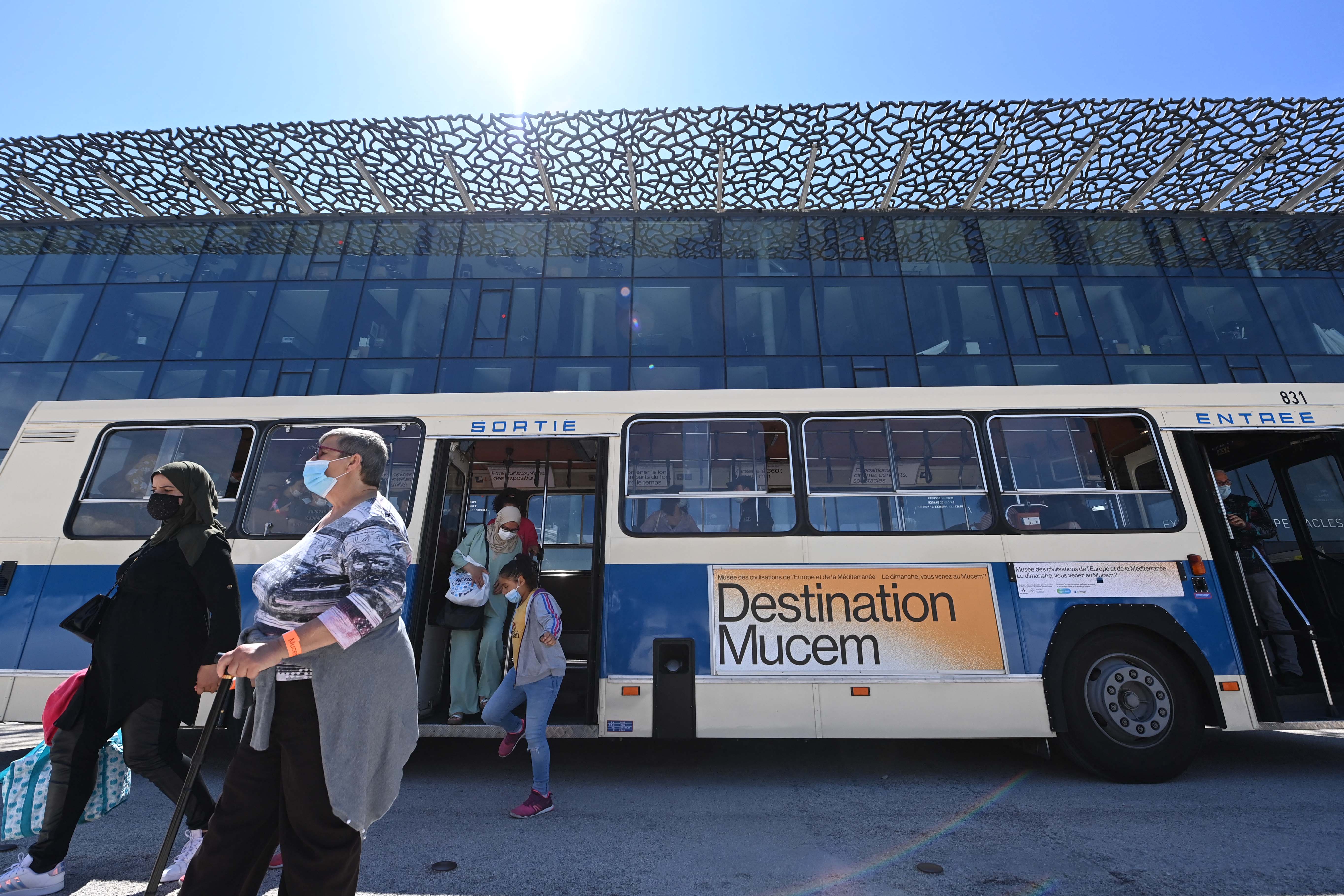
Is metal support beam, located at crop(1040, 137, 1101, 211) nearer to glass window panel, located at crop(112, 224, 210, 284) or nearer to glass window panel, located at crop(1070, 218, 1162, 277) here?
glass window panel, located at crop(1070, 218, 1162, 277)

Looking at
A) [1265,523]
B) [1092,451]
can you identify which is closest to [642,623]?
[1092,451]

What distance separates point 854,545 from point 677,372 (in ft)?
35.7

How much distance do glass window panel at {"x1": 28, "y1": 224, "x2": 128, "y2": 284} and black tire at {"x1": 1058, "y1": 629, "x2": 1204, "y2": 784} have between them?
23044mm

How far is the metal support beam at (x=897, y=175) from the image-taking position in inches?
595

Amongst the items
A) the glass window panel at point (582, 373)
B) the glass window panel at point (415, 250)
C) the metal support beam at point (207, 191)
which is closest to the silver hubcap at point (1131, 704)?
the glass window panel at point (582, 373)

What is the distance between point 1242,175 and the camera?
15.8m

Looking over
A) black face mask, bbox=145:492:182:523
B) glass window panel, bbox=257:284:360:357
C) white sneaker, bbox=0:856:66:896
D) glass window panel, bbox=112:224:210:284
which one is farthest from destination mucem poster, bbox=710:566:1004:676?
glass window panel, bbox=112:224:210:284

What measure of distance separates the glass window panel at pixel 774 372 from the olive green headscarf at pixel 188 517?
12772 millimetres

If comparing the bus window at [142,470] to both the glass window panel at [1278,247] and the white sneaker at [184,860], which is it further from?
the glass window panel at [1278,247]

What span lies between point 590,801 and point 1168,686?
175 inches

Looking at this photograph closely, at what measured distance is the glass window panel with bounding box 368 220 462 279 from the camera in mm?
16688

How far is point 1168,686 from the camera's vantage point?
475 centimetres

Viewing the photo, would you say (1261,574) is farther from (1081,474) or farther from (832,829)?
(832,829)

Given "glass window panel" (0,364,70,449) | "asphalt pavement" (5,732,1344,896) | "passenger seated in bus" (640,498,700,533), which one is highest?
"glass window panel" (0,364,70,449)
